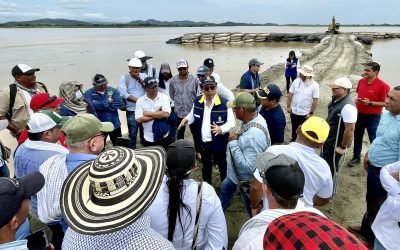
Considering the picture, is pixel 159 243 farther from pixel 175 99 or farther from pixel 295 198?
pixel 175 99

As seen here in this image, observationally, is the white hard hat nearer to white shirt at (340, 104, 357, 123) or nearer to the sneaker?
white shirt at (340, 104, 357, 123)

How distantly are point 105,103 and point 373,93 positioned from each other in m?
4.42

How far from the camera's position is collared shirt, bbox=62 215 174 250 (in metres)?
1.35

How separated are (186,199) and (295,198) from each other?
687 millimetres

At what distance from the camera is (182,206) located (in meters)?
1.89

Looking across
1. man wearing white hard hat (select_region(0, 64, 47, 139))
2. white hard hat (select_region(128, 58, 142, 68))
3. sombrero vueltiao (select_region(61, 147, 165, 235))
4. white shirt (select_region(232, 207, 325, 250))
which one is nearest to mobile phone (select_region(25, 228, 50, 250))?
sombrero vueltiao (select_region(61, 147, 165, 235))

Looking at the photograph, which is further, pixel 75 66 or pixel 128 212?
pixel 75 66

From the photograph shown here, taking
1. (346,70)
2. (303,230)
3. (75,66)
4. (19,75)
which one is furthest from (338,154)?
(75,66)

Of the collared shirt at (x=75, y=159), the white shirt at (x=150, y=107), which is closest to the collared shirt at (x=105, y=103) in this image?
the white shirt at (x=150, y=107)

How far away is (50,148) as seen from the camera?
103 inches

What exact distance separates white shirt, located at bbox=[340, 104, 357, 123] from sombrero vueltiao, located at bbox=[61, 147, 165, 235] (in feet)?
10.0

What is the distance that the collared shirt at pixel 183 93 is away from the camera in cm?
517

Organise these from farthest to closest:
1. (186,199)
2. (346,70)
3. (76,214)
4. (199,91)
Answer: (346,70) → (199,91) → (186,199) → (76,214)

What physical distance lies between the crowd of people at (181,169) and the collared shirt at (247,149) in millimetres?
13
